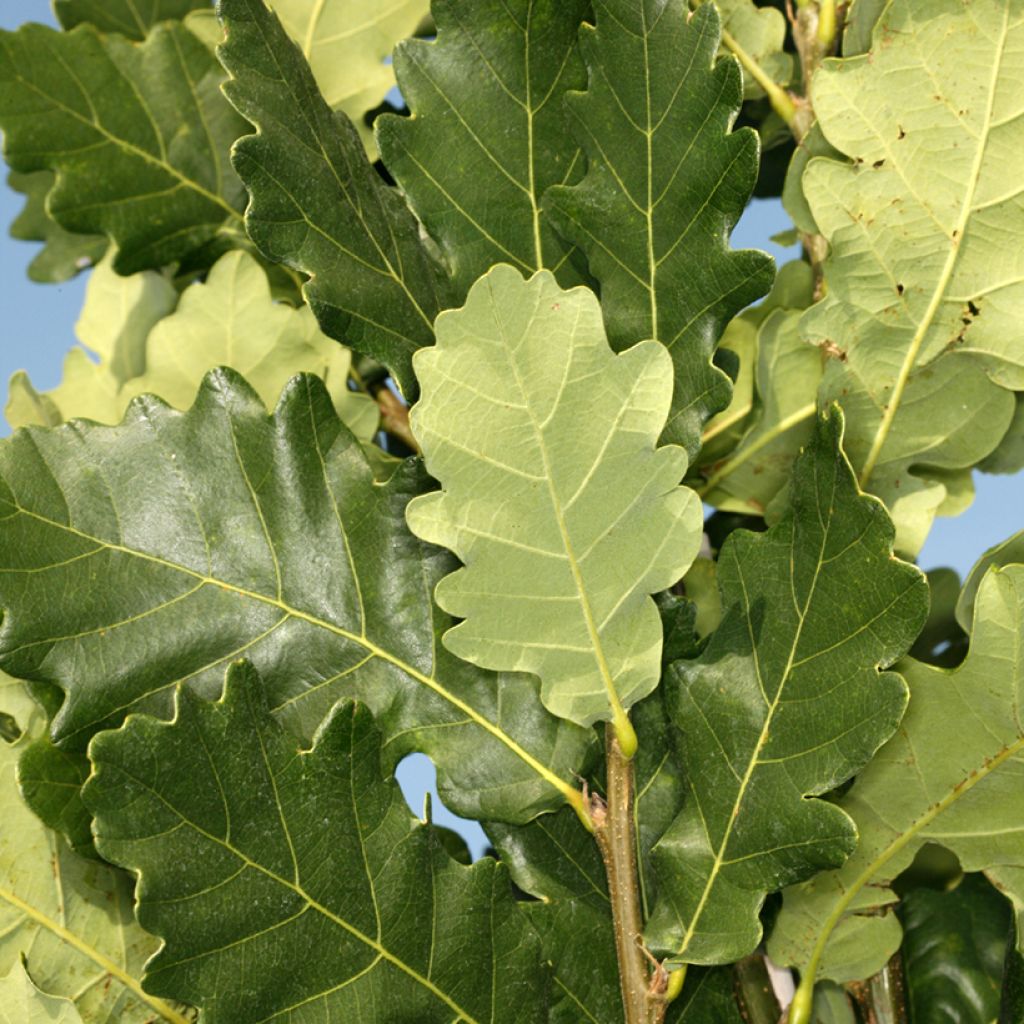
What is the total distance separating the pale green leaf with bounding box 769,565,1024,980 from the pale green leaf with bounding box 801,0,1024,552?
14cm

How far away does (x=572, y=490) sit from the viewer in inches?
23.9

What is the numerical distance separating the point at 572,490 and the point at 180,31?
446 mm

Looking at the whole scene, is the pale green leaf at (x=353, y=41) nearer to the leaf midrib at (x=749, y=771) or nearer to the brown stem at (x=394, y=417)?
the brown stem at (x=394, y=417)

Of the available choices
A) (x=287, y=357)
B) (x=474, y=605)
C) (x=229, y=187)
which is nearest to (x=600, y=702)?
(x=474, y=605)

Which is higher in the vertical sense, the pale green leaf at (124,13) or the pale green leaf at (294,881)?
the pale green leaf at (124,13)

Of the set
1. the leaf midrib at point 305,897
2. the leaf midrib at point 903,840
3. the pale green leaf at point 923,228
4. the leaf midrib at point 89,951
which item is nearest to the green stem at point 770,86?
the pale green leaf at point 923,228

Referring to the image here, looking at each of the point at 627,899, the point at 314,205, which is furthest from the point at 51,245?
the point at 627,899

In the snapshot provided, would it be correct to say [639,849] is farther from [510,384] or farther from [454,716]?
[510,384]

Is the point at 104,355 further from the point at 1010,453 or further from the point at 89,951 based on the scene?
the point at 1010,453

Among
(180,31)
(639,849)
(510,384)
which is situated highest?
(180,31)

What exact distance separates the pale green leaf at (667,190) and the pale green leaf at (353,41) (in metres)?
0.24

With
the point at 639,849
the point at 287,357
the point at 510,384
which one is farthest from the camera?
the point at 287,357

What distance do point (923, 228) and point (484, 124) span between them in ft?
0.77

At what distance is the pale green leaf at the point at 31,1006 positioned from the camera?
0.66 metres
